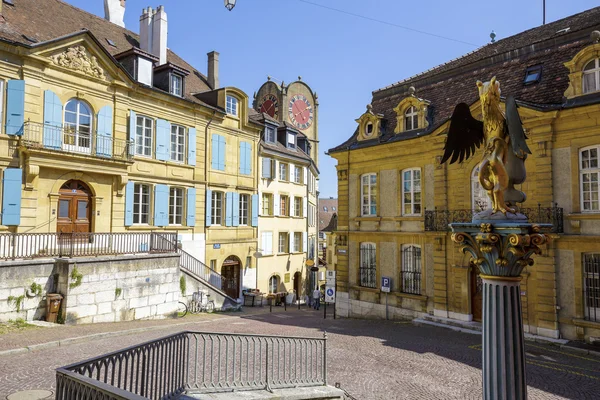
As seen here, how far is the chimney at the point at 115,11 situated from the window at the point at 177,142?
8.50 meters

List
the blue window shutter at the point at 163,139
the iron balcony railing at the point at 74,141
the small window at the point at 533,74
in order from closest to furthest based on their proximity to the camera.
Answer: the small window at the point at 533,74
the iron balcony railing at the point at 74,141
the blue window shutter at the point at 163,139

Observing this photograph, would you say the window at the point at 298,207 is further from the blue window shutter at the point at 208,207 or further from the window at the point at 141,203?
the window at the point at 141,203

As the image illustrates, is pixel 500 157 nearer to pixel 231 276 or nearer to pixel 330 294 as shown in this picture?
pixel 330 294

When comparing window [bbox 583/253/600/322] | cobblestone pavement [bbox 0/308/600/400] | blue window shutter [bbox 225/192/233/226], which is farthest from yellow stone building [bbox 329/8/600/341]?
blue window shutter [bbox 225/192/233/226]

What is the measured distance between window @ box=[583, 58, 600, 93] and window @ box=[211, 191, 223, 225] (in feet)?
60.2

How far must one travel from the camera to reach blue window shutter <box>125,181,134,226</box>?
20531 millimetres

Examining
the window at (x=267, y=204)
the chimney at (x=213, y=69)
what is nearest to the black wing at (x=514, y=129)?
the window at (x=267, y=204)

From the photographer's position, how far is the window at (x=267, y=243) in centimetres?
3017

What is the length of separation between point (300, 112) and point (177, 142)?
27.8 meters

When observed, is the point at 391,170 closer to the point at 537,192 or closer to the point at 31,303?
the point at 537,192

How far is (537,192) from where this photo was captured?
15.4 metres

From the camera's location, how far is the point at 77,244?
15.7m

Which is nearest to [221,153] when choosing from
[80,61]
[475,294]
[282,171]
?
[282,171]

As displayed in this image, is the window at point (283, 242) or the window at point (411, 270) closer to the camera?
the window at point (411, 270)
